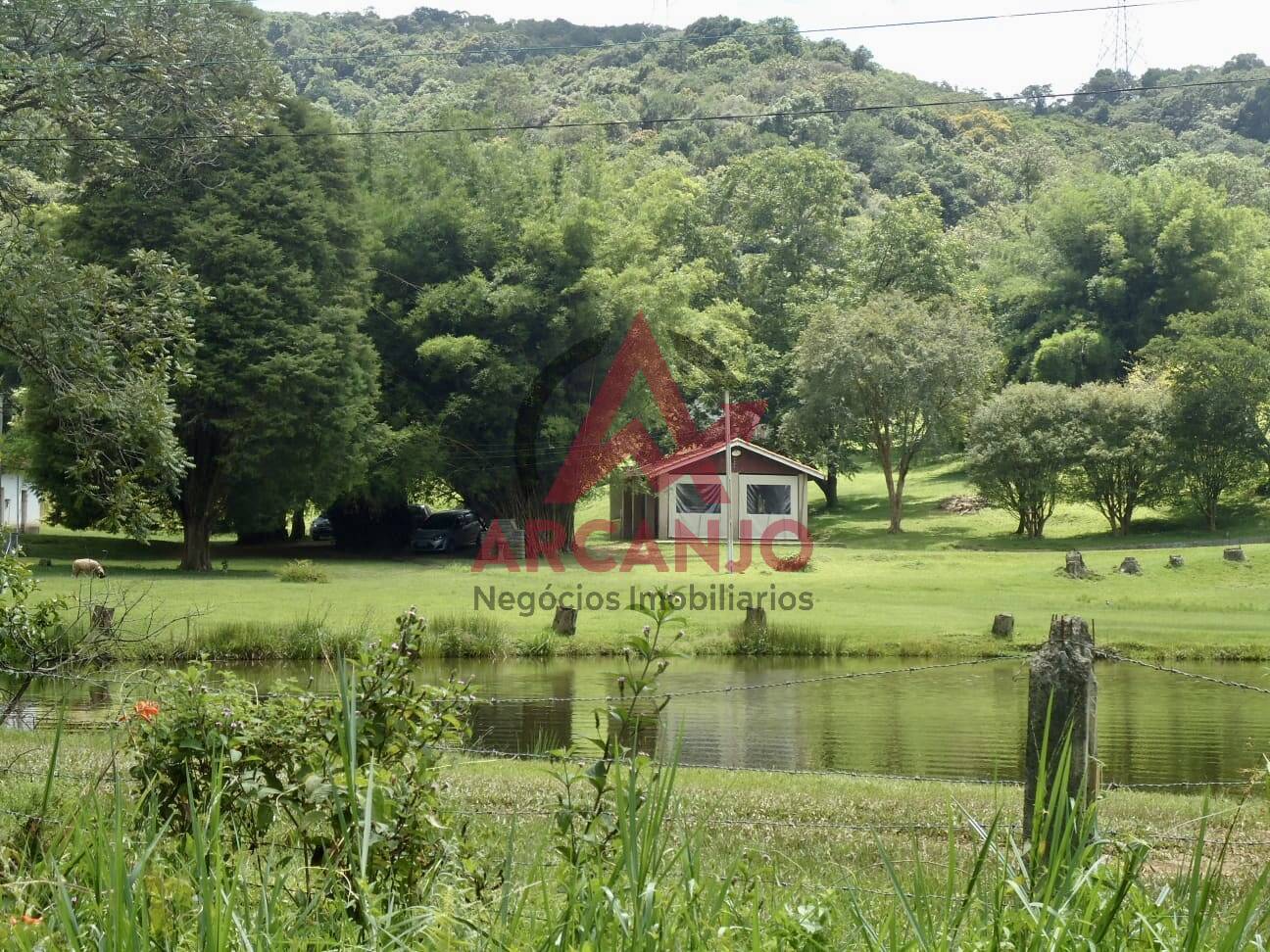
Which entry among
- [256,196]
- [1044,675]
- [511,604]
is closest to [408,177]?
[256,196]

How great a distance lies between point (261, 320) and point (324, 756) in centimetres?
3338

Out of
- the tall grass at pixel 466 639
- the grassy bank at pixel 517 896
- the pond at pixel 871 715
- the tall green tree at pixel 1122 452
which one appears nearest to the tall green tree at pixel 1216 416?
the tall green tree at pixel 1122 452

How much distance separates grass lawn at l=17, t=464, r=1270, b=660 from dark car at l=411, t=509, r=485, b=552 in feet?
10.2

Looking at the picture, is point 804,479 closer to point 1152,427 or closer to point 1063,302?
point 1152,427

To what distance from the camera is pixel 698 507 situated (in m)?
45.1

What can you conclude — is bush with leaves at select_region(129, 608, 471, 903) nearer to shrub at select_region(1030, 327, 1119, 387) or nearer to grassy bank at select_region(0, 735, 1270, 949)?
grassy bank at select_region(0, 735, 1270, 949)

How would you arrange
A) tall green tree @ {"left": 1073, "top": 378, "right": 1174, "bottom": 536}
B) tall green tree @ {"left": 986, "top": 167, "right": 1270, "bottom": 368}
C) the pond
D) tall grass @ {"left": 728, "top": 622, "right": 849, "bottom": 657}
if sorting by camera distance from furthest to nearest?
tall green tree @ {"left": 986, "top": 167, "right": 1270, "bottom": 368}
tall green tree @ {"left": 1073, "top": 378, "right": 1174, "bottom": 536}
tall grass @ {"left": 728, "top": 622, "right": 849, "bottom": 657}
the pond

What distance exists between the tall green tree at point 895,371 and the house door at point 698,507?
26.8ft

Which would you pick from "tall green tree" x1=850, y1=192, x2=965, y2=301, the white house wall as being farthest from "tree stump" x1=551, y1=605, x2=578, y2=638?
"tall green tree" x1=850, y1=192, x2=965, y2=301

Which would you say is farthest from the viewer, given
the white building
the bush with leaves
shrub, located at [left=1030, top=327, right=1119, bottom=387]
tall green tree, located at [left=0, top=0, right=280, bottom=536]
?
shrub, located at [left=1030, top=327, right=1119, bottom=387]

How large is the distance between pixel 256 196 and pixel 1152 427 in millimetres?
30216

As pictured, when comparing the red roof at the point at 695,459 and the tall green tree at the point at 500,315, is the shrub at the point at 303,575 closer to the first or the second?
the tall green tree at the point at 500,315

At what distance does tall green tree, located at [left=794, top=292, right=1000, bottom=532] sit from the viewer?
165ft

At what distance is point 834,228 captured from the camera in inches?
2633
